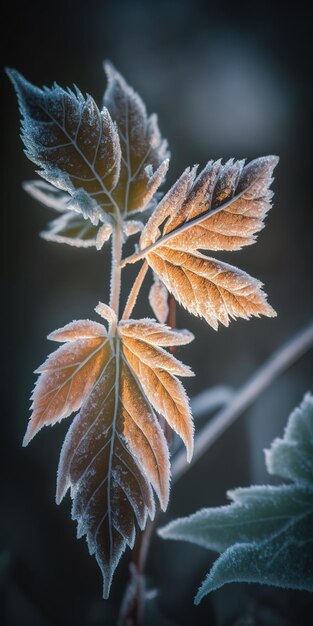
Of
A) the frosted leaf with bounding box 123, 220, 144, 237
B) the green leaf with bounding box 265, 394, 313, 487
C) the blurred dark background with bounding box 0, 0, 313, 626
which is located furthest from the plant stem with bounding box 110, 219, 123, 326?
the blurred dark background with bounding box 0, 0, 313, 626

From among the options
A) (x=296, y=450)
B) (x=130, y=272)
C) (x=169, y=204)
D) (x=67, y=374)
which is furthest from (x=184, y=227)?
(x=130, y=272)

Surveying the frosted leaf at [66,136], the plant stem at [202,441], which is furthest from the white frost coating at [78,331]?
the plant stem at [202,441]

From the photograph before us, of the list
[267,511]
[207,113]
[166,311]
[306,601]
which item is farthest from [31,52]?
[306,601]

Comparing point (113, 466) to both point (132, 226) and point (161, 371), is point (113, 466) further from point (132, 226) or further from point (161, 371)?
point (132, 226)

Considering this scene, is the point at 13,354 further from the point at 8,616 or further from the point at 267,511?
the point at 267,511

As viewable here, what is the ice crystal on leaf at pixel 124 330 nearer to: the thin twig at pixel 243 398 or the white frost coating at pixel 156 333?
the white frost coating at pixel 156 333
